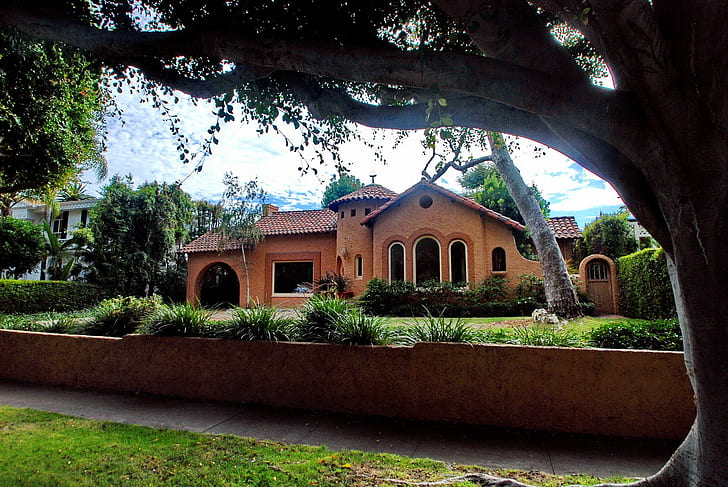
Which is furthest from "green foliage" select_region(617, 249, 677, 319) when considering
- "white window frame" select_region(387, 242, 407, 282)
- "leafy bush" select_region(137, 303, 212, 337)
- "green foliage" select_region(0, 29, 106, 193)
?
"green foliage" select_region(0, 29, 106, 193)

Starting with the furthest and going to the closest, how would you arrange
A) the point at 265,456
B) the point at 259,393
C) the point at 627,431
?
the point at 259,393
the point at 627,431
the point at 265,456

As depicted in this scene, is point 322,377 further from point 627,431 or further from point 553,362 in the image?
point 627,431

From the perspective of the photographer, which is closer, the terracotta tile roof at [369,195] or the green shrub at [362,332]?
the green shrub at [362,332]

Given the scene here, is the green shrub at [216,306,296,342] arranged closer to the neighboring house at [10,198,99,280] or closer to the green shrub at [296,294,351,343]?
the green shrub at [296,294,351,343]

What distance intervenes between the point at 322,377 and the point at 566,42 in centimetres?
672

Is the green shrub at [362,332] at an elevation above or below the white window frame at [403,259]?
below

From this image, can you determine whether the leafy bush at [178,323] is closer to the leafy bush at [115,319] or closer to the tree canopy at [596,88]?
the leafy bush at [115,319]

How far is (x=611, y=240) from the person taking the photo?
72.1 ft

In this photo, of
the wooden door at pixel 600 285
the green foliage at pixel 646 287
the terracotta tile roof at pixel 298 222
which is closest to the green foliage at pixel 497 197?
the wooden door at pixel 600 285

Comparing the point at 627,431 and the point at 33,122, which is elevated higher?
the point at 33,122

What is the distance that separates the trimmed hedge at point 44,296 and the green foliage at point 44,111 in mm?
8855

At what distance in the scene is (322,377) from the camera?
602 cm

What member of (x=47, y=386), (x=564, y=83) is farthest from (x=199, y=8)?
(x=47, y=386)

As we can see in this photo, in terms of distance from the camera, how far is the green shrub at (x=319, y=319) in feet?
21.2
